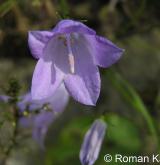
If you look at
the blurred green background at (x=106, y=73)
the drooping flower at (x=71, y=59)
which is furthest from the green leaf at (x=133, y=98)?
the drooping flower at (x=71, y=59)

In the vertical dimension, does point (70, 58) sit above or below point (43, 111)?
above

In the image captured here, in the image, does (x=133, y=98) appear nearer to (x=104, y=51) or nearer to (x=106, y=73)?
(x=106, y=73)

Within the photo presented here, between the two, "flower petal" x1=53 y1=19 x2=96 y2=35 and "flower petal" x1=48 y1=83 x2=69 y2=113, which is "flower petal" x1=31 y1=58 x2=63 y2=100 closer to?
"flower petal" x1=53 y1=19 x2=96 y2=35

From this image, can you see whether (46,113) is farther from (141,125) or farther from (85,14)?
(85,14)

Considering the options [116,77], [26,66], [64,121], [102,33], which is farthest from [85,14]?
[116,77]

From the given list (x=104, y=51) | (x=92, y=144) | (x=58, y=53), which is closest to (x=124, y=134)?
(x=92, y=144)

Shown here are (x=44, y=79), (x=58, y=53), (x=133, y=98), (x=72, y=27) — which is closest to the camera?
(x=72, y=27)

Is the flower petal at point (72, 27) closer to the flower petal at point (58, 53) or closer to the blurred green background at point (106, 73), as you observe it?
the flower petal at point (58, 53)
